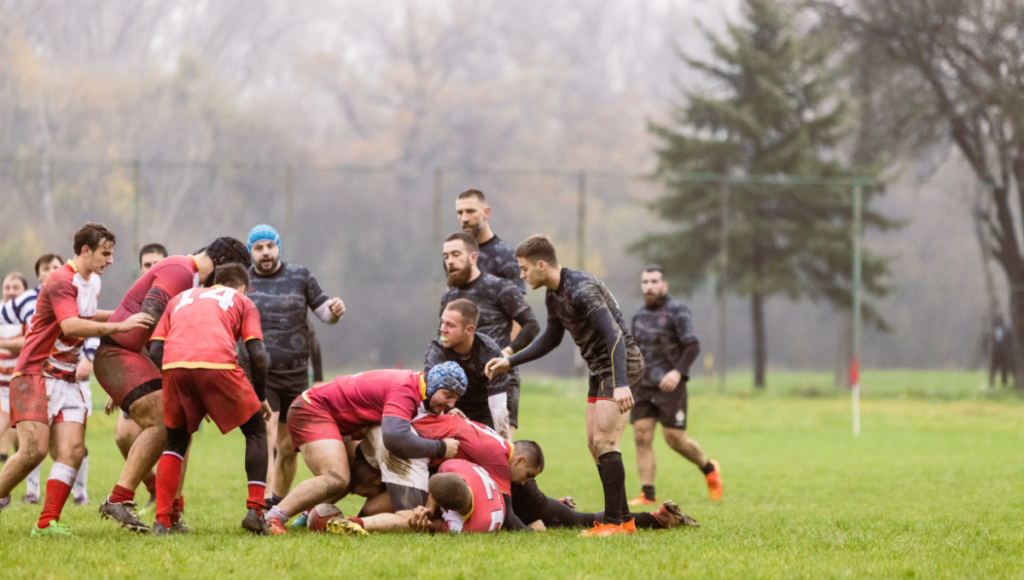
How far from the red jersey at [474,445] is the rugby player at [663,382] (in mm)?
3010

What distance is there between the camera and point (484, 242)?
8414mm

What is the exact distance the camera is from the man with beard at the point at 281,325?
8219 millimetres

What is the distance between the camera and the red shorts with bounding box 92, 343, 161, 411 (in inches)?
271

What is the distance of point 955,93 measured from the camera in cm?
2683

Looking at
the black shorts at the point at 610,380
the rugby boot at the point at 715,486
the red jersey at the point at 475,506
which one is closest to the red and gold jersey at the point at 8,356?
the red jersey at the point at 475,506

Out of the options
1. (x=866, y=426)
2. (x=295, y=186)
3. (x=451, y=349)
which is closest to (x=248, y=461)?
(x=451, y=349)

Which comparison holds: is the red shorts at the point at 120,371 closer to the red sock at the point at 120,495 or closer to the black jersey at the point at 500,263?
the red sock at the point at 120,495

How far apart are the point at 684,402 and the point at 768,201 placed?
1454 centimetres

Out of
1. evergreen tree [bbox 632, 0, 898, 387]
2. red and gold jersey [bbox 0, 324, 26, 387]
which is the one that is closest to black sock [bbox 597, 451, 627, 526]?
red and gold jersey [bbox 0, 324, 26, 387]

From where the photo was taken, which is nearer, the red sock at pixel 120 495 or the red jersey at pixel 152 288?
the red sock at pixel 120 495

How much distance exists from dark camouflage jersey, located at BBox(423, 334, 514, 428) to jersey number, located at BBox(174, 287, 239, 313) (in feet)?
4.57

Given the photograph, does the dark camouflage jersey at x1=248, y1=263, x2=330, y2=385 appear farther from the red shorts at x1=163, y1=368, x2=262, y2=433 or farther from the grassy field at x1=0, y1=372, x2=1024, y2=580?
the red shorts at x1=163, y1=368, x2=262, y2=433

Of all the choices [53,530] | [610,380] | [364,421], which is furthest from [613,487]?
[53,530]

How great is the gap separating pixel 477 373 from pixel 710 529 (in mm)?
1932
